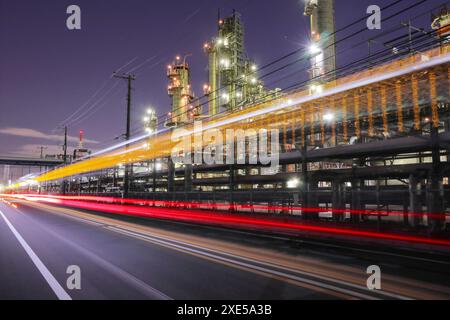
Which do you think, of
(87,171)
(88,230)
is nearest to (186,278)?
(88,230)

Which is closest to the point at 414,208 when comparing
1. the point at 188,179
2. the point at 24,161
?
the point at 188,179

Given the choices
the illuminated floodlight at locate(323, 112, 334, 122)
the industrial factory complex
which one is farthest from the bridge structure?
the illuminated floodlight at locate(323, 112, 334, 122)

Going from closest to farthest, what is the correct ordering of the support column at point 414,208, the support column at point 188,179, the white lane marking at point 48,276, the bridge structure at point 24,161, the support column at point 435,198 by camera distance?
1. the white lane marking at point 48,276
2. the support column at point 435,198
3. the support column at point 414,208
4. the support column at point 188,179
5. the bridge structure at point 24,161

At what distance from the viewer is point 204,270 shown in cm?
788

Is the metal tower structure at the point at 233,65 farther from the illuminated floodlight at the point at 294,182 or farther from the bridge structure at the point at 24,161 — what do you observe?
the bridge structure at the point at 24,161

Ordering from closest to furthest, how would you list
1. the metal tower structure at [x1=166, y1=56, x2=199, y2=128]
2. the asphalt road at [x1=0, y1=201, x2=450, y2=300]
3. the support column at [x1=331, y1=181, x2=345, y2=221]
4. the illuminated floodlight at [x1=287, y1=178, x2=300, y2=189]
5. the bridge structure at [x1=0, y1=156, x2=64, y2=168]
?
1. the asphalt road at [x1=0, y1=201, x2=450, y2=300]
2. the support column at [x1=331, y1=181, x2=345, y2=221]
3. the illuminated floodlight at [x1=287, y1=178, x2=300, y2=189]
4. the metal tower structure at [x1=166, y1=56, x2=199, y2=128]
5. the bridge structure at [x1=0, y1=156, x2=64, y2=168]

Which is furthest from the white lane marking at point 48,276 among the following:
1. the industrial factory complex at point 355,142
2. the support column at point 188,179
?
the support column at point 188,179

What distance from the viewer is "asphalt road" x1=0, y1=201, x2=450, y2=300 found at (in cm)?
618

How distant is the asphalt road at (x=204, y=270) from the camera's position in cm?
618

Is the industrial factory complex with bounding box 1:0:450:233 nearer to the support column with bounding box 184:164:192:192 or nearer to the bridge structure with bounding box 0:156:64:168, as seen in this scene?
the support column with bounding box 184:164:192:192
